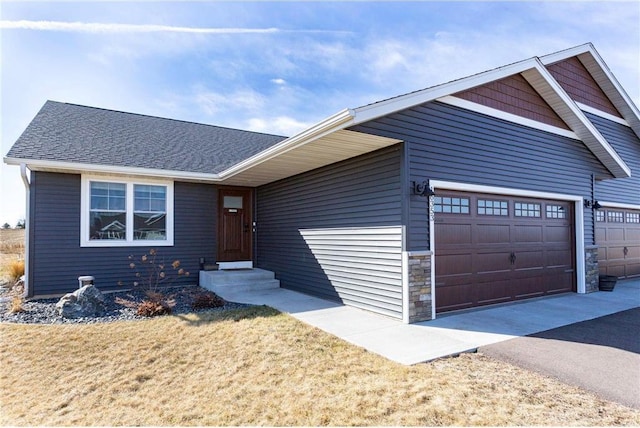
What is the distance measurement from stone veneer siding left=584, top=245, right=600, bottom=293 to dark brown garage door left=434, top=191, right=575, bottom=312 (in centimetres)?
28

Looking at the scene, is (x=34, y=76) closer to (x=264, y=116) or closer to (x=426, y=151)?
(x=426, y=151)

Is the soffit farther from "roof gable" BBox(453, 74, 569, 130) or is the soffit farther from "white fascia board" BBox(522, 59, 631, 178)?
"white fascia board" BBox(522, 59, 631, 178)

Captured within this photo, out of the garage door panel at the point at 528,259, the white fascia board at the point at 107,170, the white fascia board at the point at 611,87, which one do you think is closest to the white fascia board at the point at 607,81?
the white fascia board at the point at 611,87

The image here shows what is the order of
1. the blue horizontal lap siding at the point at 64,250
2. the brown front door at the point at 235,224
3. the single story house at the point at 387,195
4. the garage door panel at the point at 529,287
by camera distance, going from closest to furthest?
the single story house at the point at 387,195
the garage door panel at the point at 529,287
the blue horizontal lap siding at the point at 64,250
the brown front door at the point at 235,224

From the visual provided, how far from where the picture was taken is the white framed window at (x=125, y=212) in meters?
8.02

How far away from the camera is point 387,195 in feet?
19.2

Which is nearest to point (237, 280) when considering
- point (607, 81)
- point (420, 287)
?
point (420, 287)

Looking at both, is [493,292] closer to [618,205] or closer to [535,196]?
[535,196]

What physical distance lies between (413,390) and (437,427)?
524 millimetres

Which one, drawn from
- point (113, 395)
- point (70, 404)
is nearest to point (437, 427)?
point (113, 395)

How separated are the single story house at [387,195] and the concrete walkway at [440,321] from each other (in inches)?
12.0

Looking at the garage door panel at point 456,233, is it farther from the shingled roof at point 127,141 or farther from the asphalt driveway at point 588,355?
the shingled roof at point 127,141

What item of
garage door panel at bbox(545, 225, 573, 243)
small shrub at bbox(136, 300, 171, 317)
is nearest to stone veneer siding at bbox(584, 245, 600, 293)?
garage door panel at bbox(545, 225, 573, 243)

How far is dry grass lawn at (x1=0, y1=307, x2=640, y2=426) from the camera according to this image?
2.91 m
